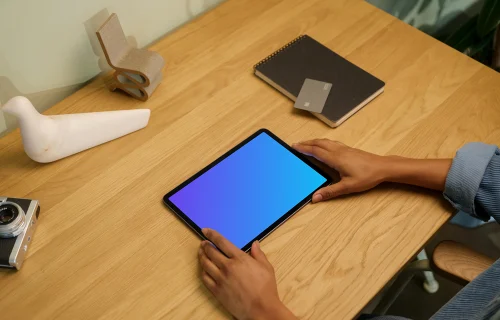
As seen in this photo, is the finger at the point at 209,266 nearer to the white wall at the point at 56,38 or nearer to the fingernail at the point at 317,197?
the fingernail at the point at 317,197

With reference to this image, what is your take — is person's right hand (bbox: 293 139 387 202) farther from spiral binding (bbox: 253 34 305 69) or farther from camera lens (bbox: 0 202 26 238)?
camera lens (bbox: 0 202 26 238)

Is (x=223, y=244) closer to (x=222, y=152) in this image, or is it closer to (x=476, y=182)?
(x=222, y=152)

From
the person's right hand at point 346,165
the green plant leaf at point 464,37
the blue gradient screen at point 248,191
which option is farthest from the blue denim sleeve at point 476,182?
the green plant leaf at point 464,37

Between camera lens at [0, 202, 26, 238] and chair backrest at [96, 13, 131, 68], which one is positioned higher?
chair backrest at [96, 13, 131, 68]

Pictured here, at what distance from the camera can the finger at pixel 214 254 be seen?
84 cm

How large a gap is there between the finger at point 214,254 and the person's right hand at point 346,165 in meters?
0.20

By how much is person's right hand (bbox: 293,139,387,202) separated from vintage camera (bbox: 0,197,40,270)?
0.49 m

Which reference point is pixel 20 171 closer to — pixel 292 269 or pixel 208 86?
pixel 208 86

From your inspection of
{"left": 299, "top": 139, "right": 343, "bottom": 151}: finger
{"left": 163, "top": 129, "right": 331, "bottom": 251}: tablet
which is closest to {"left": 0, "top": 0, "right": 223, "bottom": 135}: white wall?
{"left": 163, "top": 129, "right": 331, "bottom": 251}: tablet

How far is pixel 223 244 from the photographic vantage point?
85cm

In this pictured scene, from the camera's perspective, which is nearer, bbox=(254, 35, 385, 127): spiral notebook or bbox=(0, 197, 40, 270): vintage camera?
bbox=(0, 197, 40, 270): vintage camera

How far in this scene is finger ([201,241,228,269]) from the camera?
84 centimetres

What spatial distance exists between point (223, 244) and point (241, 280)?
0.07 metres

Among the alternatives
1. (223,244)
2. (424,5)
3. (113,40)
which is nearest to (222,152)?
(223,244)
